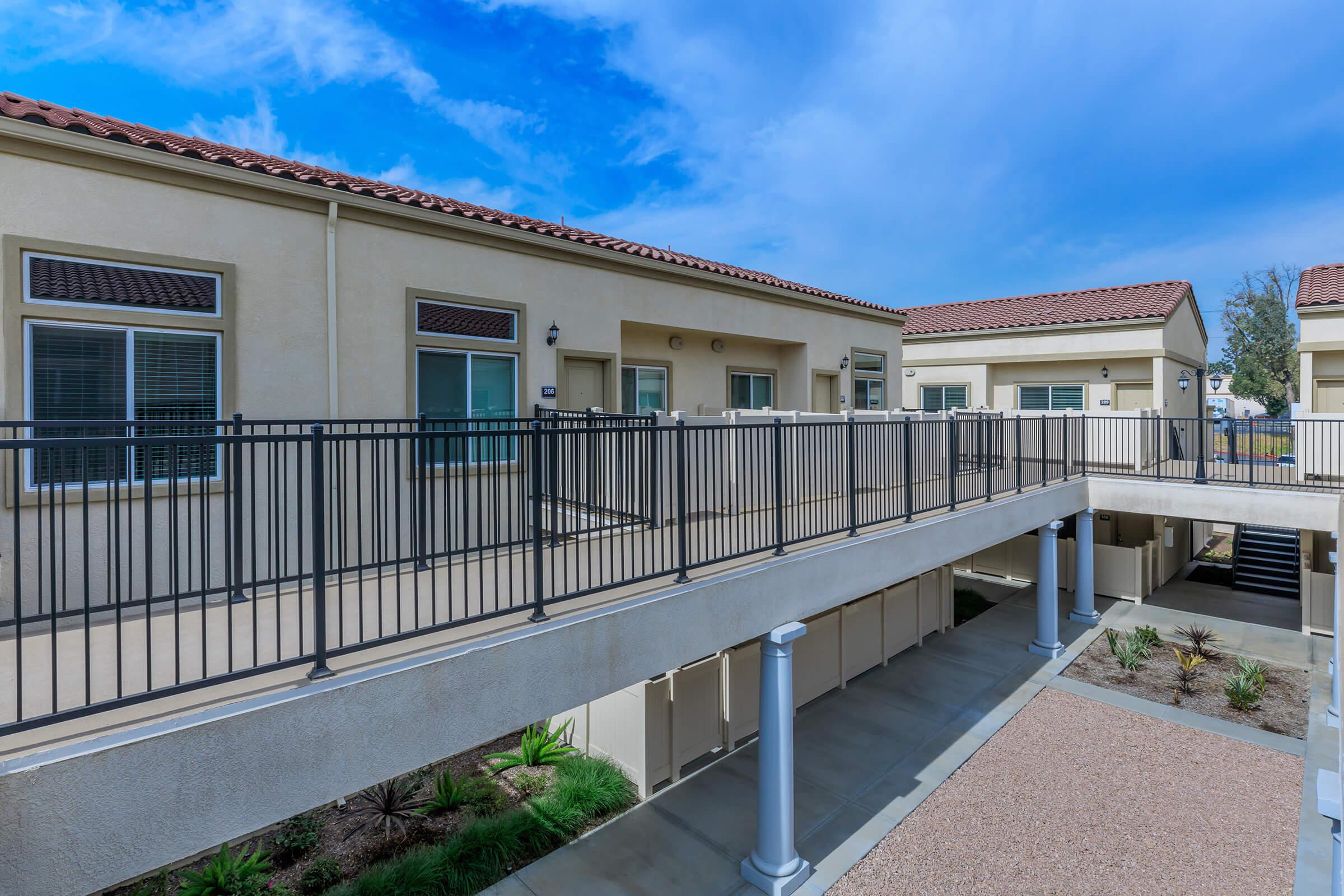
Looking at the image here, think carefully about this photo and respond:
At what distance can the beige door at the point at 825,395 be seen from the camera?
1416 centimetres

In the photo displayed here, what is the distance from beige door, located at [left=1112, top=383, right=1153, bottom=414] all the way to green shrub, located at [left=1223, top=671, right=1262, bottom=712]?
407 inches

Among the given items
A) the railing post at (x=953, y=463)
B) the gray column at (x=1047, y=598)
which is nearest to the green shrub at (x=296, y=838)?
the railing post at (x=953, y=463)

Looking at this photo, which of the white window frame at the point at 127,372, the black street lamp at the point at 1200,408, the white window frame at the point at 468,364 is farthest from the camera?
the black street lamp at the point at 1200,408

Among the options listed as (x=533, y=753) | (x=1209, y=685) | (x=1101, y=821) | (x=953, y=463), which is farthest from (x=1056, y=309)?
(x=533, y=753)

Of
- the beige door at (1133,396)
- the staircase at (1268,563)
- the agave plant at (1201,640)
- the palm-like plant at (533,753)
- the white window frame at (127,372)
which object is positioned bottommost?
the palm-like plant at (533,753)

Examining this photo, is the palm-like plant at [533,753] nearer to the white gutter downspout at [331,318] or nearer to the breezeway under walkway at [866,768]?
the breezeway under walkway at [866,768]

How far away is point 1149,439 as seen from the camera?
14898 millimetres

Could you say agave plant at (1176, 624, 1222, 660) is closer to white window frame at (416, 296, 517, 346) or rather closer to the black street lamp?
the black street lamp

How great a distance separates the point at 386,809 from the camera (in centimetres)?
796

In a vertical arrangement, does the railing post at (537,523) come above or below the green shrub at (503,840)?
above

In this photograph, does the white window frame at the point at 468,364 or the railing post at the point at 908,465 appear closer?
the railing post at the point at 908,465

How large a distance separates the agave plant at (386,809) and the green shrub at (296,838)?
0.40 meters

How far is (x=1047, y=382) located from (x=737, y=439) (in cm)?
1819

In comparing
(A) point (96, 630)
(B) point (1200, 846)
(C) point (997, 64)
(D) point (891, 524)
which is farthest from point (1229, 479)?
(A) point (96, 630)
